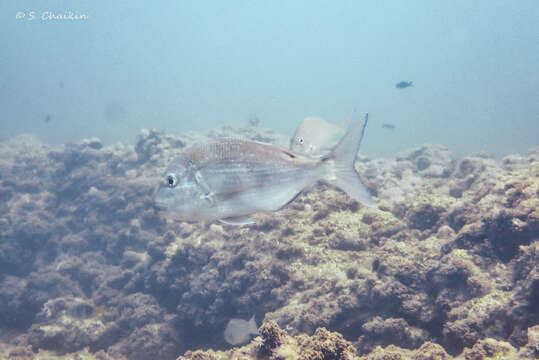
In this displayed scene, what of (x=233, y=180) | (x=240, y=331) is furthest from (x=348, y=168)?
A: (x=240, y=331)

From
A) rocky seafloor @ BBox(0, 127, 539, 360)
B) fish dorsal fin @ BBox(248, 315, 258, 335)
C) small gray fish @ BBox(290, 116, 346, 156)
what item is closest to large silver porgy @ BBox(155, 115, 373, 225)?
rocky seafloor @ BBox(0, 127, 539, 360)

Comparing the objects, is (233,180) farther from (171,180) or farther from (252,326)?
(252,326)

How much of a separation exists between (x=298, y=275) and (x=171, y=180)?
2995mm

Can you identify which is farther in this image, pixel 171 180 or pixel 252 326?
pixel 252 326

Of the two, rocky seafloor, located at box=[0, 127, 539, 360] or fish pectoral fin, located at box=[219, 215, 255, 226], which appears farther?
rocky seafloor, located at box=[0, 127, 539, 360]

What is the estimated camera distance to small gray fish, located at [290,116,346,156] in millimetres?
5172

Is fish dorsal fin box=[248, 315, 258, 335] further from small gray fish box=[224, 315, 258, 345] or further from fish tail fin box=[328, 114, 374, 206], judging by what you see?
fish tail fin box=[328, 114, 374, 206]

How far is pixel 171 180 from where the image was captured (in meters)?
2.32

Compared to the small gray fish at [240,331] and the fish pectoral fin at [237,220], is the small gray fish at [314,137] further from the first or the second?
the small gray fish at [240,331]

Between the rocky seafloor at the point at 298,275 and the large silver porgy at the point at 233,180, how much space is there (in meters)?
0.35

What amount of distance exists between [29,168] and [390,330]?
1527 cm

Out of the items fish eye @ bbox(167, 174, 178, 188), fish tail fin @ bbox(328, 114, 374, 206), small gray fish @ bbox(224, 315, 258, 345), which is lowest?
small gray fish @ bbox(224, 315, 258, 345)

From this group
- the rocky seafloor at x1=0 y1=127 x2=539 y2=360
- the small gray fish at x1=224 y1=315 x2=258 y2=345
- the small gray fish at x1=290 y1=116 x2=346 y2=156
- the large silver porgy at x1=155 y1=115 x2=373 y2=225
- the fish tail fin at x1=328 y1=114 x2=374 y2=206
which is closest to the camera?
the large silver porgy at x1=155 y1=115 x2=373 y2=225

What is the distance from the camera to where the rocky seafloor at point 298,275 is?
302cm
